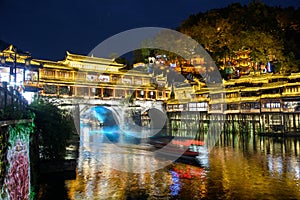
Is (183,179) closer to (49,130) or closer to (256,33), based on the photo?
(49,130)

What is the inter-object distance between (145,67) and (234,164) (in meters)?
58.4

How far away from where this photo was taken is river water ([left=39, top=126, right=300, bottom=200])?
16.0 m

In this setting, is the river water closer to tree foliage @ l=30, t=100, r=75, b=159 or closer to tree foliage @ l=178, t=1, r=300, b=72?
tree foliage @ l=30, t=100, r=75, b=159

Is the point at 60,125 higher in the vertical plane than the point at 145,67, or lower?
lower

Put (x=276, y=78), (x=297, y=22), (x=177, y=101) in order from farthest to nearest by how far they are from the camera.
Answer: (x=177, y=101), (x=297, y=22), (x=276, y=78)

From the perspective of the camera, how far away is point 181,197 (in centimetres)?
1555

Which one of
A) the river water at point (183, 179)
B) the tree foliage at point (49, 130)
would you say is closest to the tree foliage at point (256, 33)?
the river water at point (183, 179)

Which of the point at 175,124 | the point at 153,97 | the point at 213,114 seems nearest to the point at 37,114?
the point at 213,114

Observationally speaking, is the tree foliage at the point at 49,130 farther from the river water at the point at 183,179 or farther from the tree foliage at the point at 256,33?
the tree foliage at the point at 256,33

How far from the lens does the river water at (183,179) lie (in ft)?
52.4

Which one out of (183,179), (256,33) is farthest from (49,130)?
(256,33)

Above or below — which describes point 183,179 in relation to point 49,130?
below

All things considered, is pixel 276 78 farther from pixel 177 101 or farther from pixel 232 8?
pixel 177 101

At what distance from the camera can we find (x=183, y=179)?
1917 cm
